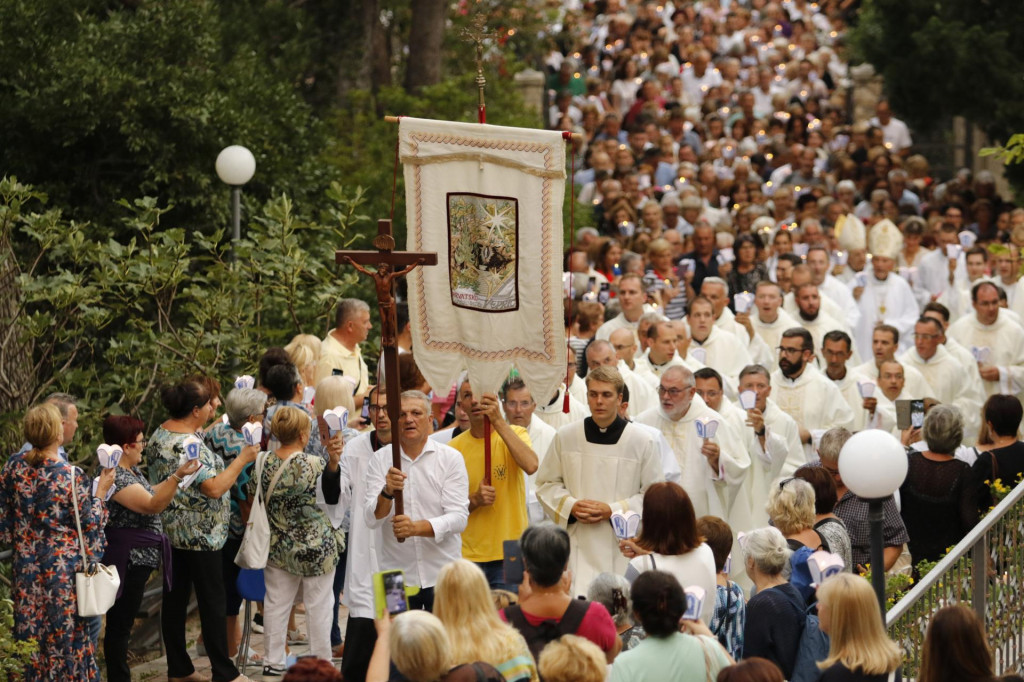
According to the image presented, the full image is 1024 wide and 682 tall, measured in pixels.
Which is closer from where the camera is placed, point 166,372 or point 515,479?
point 515,479

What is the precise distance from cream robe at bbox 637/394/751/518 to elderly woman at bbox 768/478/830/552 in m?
2.76

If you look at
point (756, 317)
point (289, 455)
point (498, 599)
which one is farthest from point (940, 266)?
point (498, 599)

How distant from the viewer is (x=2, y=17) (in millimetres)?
14758

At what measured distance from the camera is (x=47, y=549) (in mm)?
8438

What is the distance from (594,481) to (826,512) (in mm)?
1474

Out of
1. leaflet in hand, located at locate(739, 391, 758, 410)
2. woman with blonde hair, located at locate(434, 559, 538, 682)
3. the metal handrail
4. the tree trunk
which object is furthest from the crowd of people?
the tree trunk

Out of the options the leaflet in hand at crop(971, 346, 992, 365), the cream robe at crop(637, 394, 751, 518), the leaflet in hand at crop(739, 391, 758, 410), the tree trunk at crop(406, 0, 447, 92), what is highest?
the tree trunk at crop(406, 0, 447, 92)

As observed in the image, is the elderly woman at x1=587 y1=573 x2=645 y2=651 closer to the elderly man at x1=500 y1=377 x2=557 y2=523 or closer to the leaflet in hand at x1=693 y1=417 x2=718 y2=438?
the elderly man at x1=500 y1=377 x2=557 y2=523

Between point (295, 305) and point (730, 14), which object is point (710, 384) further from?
point (730, 14)

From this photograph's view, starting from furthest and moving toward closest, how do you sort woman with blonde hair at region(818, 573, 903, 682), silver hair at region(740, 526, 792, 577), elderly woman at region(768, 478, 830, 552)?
elderly woman at region(768, 478, 830, 552) < silver hair at region(740, 526, 792, 577) < woman with blonde hair at region(818, 573, 903, 682)

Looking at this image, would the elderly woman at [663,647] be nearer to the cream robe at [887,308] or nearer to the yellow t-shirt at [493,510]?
the yellow t-shirt at [493,510]

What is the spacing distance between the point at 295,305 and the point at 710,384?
3849 mm

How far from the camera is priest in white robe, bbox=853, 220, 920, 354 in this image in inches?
674

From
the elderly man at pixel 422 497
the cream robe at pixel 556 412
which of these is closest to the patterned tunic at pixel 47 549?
the elderly man at pixel 422 497
